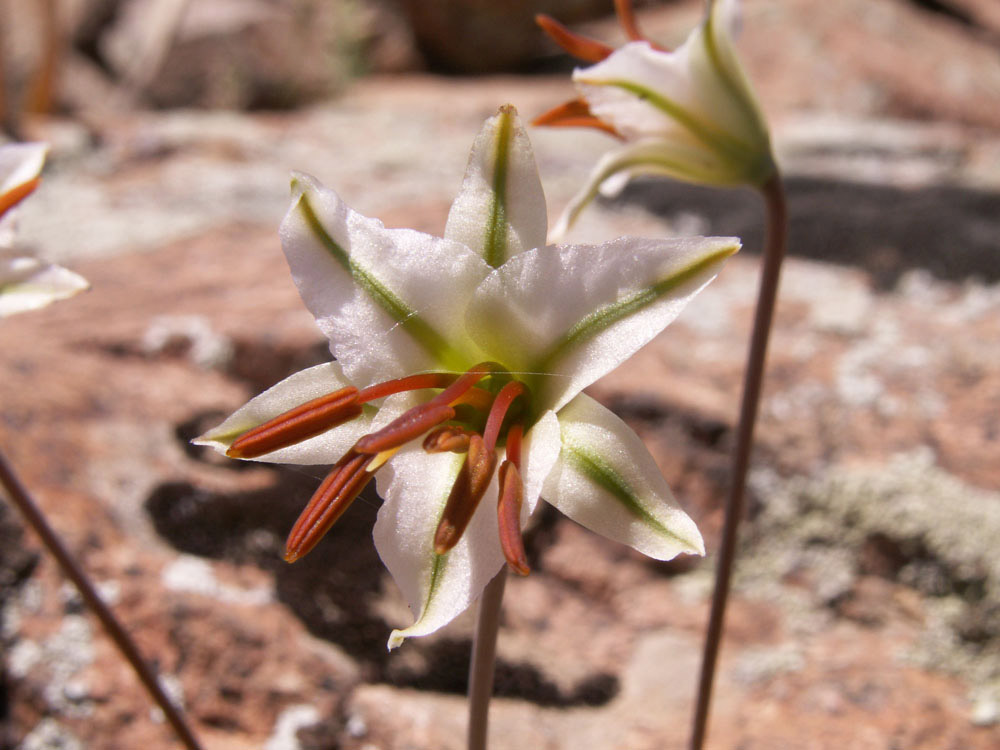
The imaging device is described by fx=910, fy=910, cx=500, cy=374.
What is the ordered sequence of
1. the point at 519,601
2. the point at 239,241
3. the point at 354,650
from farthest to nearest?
1. the point at 239,241
2. the point at 519,601
3. the point at 354,650

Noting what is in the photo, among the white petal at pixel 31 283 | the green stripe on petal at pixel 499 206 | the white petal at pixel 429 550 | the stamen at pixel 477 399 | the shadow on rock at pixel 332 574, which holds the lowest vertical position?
the shadow on rock at pixel 332 574

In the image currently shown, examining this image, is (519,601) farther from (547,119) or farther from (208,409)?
(547,119)

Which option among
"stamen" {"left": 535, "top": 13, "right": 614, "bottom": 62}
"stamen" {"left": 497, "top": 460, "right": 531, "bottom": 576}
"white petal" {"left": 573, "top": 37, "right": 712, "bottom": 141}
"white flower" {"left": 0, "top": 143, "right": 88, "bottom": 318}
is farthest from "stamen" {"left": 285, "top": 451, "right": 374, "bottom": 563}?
"stamen" {"left": 535, "top": 13, "right": 614, "bottom": 62}

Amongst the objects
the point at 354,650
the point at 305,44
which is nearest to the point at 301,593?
the point at 354,650

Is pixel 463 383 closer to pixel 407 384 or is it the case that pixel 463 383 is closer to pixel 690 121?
pixel 407 384

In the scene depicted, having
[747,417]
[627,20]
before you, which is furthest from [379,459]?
[627,20]

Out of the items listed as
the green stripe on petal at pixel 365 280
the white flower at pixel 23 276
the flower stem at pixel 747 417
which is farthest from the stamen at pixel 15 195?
the flower stem at pixel 747 417

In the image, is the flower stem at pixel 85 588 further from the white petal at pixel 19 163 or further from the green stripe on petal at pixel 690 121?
the green stripe on petal at pixel 690 121
